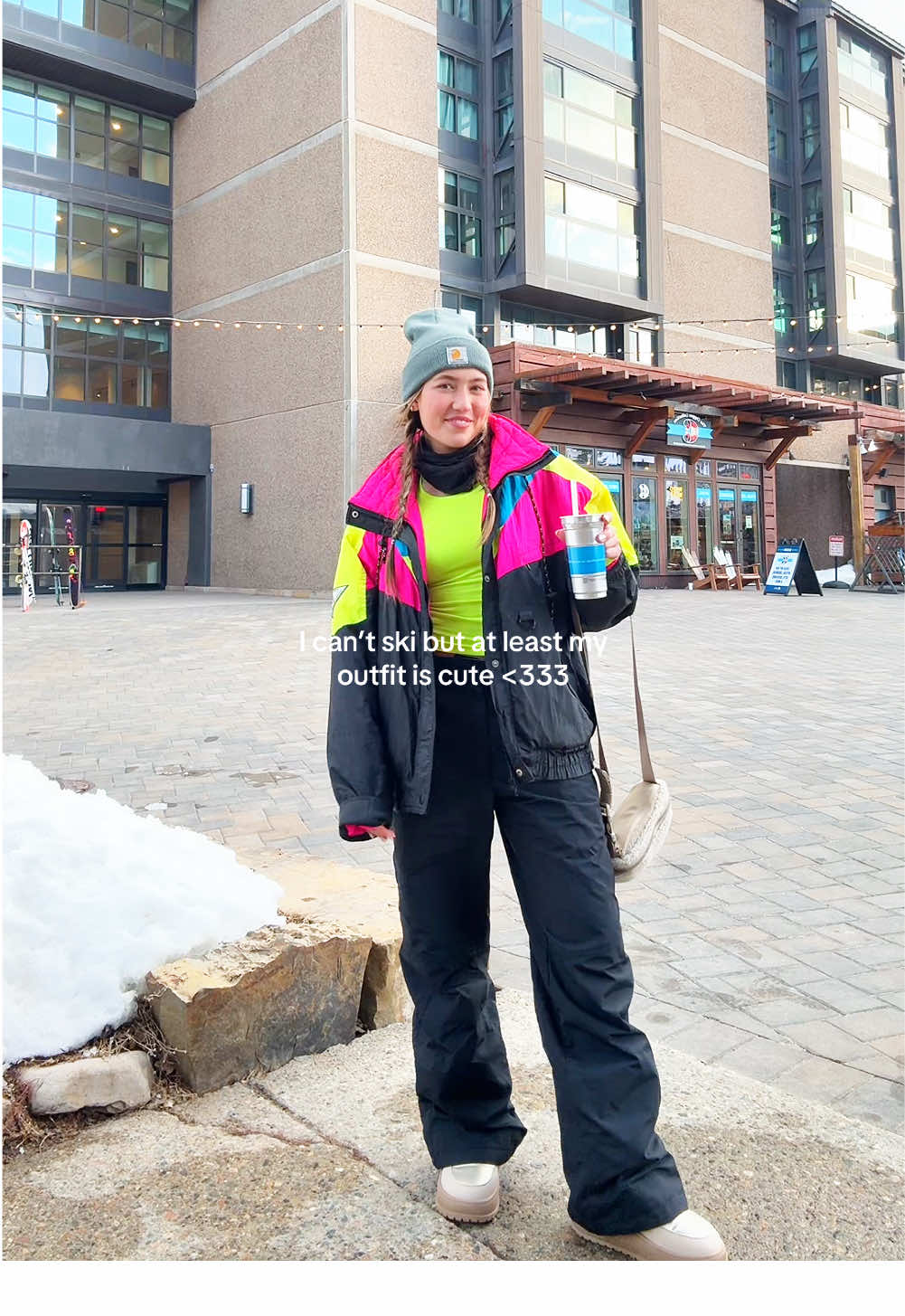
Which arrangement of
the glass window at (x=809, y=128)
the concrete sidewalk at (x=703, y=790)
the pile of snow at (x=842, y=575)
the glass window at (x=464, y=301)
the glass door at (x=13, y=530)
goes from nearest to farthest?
1. the concrete sidewalk at (x=703, y=790)
2. the glass window at (x=464, y=301)
3. the glass door at (x=13, y=530)
4. the pile of snow at (x=842, y=575)
5. the glass window at (x=809, y=128)

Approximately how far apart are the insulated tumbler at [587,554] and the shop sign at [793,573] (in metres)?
22.8

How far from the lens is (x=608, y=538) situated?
2072 millimetres

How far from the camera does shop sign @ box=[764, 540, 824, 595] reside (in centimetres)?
2345

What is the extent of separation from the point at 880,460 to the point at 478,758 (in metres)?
Answer: 35.2

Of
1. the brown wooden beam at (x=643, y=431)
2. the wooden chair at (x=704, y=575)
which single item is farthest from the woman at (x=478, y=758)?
the wooden chair at (x=704, y=575)

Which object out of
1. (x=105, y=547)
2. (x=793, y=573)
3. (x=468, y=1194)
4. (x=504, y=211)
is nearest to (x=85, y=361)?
(x=105, y=547)

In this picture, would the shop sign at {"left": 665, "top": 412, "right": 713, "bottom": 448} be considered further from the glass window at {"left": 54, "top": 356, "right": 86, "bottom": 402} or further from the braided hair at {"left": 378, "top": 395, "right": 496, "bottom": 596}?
the braided hair at {"left": 378, "top": 395, "right": 496, "bottom": 596}

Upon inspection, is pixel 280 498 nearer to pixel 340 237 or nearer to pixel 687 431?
pixel 340 237

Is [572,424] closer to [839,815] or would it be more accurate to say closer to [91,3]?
[91,3]

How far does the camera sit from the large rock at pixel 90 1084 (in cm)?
237

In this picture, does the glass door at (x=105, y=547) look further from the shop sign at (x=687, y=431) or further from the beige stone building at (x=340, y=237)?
the shop sign at (x=687, y=431)

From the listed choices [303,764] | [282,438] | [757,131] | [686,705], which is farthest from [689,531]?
[303,764]

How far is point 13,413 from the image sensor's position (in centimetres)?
2412
